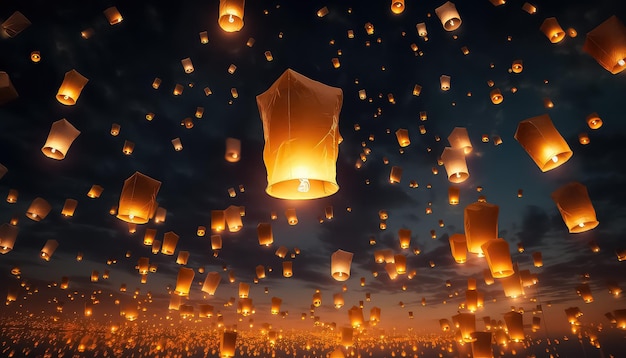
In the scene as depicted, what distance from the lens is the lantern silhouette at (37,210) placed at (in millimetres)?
7941

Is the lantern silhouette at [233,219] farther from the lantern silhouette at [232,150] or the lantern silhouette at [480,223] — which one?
the lantern silhouette at [480,223]

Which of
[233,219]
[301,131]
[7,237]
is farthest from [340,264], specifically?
[7,237]

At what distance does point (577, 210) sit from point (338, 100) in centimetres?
391

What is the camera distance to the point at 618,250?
1103 cm

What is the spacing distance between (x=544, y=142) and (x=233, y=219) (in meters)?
6.27

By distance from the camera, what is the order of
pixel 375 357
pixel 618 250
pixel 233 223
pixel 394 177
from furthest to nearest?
pixel 375 357 < pixel 618 250 < pixel 394 177 < pixel 233 223

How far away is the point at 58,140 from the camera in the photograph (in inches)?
209

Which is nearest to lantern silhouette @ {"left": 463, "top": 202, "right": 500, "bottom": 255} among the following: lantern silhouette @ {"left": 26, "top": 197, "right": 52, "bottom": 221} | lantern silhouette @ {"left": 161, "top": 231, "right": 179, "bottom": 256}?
lantern silhouette @ {"left": 161, "top": 231, "right": 179, "bottom": 256}

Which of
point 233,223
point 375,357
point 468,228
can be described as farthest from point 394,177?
point 375,357

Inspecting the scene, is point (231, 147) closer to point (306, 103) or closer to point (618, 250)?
point (306, 103)

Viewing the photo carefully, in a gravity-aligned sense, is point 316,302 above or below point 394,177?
below

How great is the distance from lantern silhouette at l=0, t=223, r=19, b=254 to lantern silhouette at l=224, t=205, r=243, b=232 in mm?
5051

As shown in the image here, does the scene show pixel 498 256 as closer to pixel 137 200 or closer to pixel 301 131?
pixel 301 131

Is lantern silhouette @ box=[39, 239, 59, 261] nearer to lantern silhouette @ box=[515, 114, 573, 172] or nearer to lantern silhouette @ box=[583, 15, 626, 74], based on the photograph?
lantern silhouette @ box=[515, 114, 573, 172]
